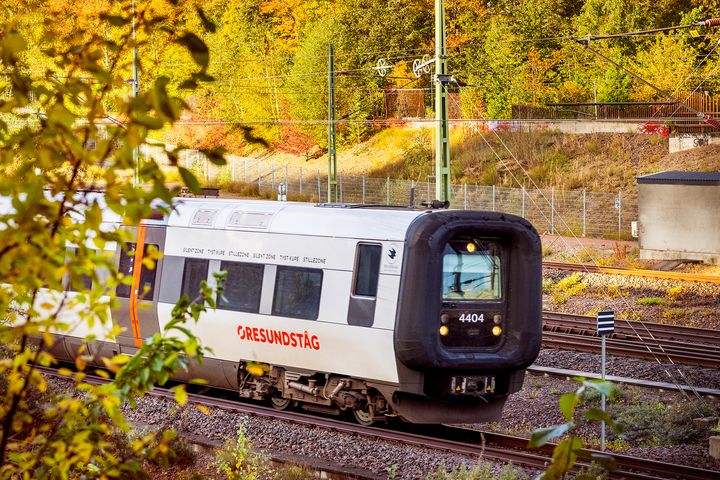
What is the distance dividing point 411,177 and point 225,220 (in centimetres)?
3986

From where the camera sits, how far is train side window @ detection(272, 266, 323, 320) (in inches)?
540

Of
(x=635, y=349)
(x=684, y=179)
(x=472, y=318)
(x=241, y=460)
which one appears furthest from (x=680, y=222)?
(x=241, y=460)

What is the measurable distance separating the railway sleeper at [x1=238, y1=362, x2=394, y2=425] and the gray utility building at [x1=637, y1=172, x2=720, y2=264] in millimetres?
19147

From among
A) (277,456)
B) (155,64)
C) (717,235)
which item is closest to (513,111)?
(717,235)

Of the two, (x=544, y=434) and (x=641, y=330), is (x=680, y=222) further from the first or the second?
(x=544, y=434)

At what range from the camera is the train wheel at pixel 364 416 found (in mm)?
13734

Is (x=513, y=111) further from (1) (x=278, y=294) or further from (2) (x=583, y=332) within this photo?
(1) (x=278, y=294)

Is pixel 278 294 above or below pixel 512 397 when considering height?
above

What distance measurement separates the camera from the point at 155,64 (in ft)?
15.2

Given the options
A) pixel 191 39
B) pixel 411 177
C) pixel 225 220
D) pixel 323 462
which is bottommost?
pixel 323 462

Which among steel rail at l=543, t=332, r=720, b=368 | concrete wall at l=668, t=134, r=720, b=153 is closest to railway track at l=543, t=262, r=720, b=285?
steel rail at l=543, t=332, r=720, b=368

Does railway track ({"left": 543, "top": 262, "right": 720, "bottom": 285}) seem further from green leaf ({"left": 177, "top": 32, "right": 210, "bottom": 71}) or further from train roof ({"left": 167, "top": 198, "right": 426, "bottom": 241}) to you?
green leaf ({"left": 177, "top": 32, "right": 210, "bottom": 71})

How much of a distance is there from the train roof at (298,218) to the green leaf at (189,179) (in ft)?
29.7

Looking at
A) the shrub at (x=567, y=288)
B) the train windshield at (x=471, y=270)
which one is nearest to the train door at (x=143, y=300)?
the train windshield at (x=471, y=270)
